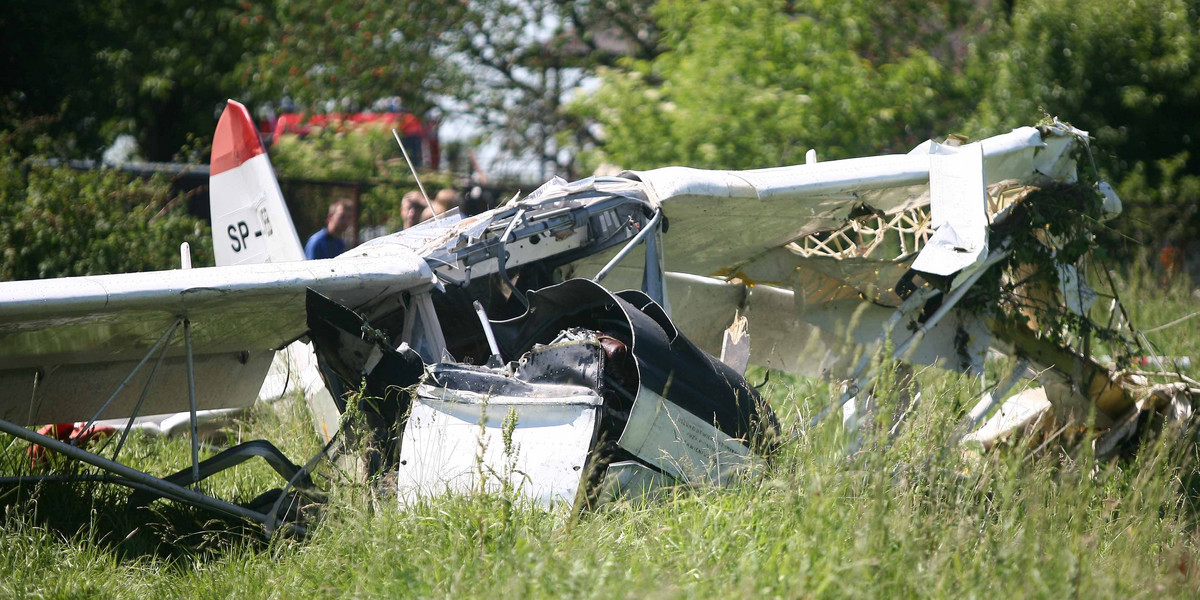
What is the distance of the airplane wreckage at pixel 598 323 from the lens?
4195 mm

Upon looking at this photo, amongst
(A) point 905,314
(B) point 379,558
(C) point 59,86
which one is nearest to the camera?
(B) point 379,558

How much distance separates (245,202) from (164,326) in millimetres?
2736

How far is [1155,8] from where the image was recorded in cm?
1338

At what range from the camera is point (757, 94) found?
1209cm

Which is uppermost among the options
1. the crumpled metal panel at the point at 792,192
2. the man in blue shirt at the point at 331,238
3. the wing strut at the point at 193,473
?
the crumpled metal panel at the point at 792,192

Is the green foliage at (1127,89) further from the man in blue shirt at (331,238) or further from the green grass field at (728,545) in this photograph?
the green grass field at (728,545)

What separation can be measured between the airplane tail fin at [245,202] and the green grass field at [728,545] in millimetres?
2729

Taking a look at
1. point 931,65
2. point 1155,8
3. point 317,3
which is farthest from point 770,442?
point 317,3

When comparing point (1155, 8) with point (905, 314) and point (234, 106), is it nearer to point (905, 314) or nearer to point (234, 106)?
point (905, 314)

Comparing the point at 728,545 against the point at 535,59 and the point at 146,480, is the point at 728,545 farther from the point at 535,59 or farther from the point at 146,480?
the point at 535,59

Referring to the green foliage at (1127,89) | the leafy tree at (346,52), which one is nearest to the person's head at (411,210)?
the green foliage at (1127,89)

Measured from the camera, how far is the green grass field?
3.04 m

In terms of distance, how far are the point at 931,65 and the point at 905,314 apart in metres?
8.81

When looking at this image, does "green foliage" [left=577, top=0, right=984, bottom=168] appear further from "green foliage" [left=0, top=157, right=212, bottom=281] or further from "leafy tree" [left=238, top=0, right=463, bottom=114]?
"leafy tree" [left=238, top=0, right=463, bottom=114]
